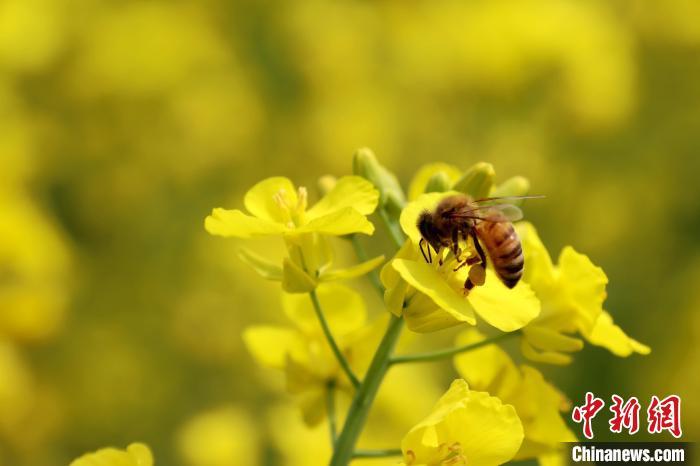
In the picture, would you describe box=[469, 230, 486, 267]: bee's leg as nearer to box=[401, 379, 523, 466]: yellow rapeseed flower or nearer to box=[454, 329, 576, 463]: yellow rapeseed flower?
box=[454, 329, 576, 463]: yellow rapeseed flower

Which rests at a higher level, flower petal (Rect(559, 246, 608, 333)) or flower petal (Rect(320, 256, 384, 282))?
flower petal (Rect(320, 256, 384, 282))

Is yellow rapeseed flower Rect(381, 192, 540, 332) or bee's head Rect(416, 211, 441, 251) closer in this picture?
yellow rapeseed flower Rect(381, 192, 540, 332)

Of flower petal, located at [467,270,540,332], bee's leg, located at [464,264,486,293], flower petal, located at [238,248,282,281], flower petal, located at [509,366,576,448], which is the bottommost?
flower petal, located at [509,366,576,448]

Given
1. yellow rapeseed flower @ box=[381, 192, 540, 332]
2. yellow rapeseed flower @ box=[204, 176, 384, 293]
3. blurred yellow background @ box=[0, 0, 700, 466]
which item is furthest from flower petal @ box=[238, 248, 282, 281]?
blurred yellow background @ box=[0, 0, 700, 466]

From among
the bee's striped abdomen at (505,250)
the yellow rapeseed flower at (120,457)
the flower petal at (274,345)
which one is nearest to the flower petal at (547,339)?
the bee's striped abdomen at (505,250)

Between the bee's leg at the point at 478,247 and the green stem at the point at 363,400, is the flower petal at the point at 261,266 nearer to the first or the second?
the green stem at the point at 363,400

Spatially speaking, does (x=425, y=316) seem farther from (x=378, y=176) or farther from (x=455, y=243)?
(x=378, y=176)

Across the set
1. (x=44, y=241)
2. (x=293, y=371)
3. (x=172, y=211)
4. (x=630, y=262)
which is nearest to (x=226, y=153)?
(x=172, y=211)
